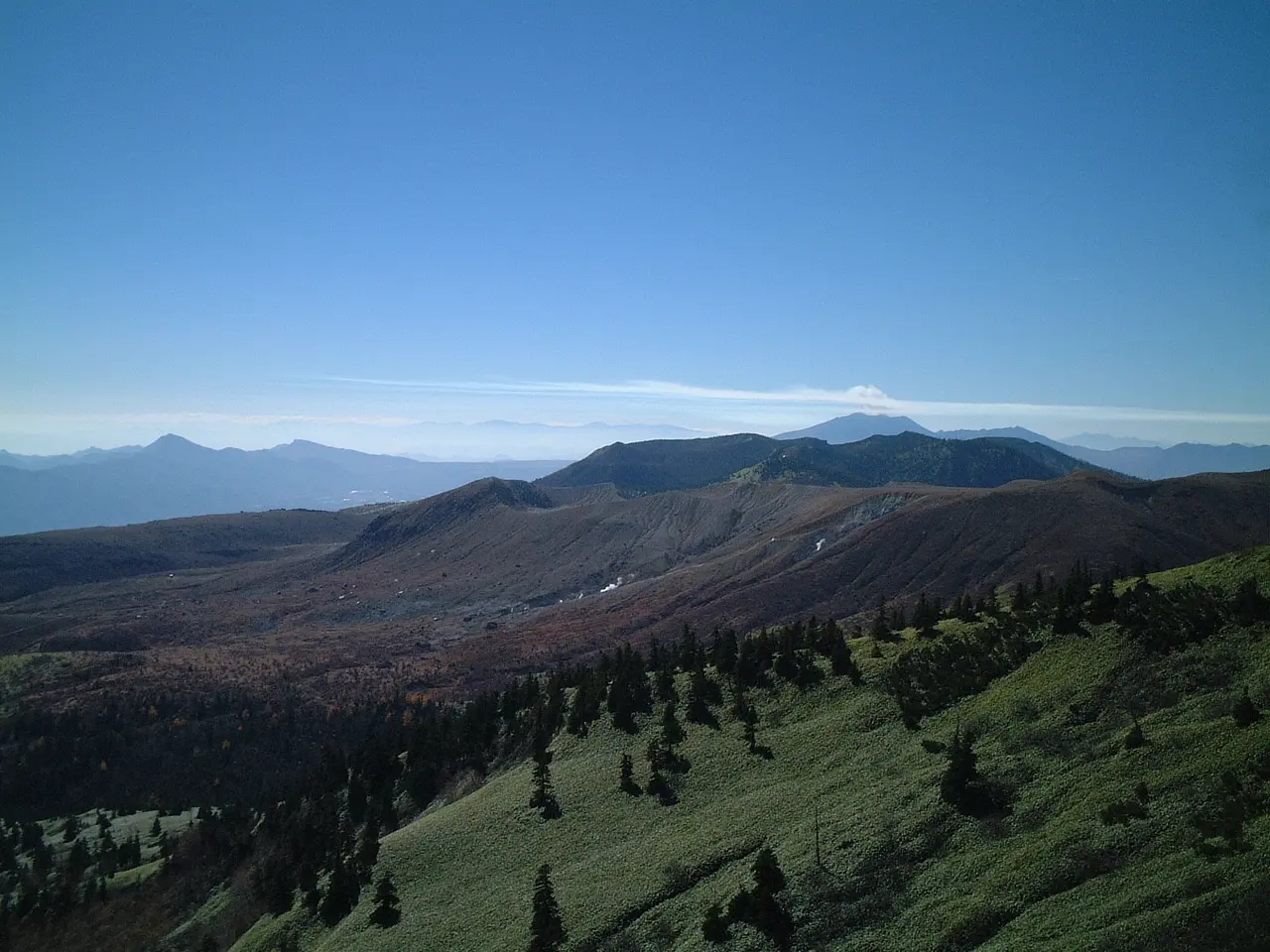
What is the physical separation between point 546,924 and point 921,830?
47.7ft

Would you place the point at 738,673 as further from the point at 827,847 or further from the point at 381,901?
the point at 381,901

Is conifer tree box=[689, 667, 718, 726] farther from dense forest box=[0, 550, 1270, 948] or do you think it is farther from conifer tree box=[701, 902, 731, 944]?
conifer tree box=[701, 902, 731, 944]

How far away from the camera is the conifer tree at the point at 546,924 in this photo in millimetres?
28781

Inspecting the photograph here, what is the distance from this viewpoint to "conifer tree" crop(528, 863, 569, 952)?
2878 cm

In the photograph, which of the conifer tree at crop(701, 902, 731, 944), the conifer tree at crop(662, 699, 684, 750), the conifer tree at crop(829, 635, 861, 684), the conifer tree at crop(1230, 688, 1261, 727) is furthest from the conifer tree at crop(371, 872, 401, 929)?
the conifer tree at crop(1230, 688, 1261, 727)

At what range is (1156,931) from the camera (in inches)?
726

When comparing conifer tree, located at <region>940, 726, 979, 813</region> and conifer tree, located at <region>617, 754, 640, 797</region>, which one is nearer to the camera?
conifer tree, located at <region>940, 726, 979, 813</region>

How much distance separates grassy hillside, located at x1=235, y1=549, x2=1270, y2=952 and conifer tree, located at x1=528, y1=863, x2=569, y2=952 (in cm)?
64

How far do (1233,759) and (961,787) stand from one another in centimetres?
832

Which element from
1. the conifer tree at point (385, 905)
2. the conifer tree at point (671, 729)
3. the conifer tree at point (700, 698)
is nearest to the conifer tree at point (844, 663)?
the conifer tree at point (700, 698)

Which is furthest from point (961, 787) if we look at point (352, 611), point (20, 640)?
point (20, 640)

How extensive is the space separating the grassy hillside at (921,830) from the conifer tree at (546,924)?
64cm

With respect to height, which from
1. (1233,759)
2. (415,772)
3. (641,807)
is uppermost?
(1233,759)

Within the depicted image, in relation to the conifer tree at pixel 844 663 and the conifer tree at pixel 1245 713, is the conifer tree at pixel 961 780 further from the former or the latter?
the conifer tree at pixel 844 663
